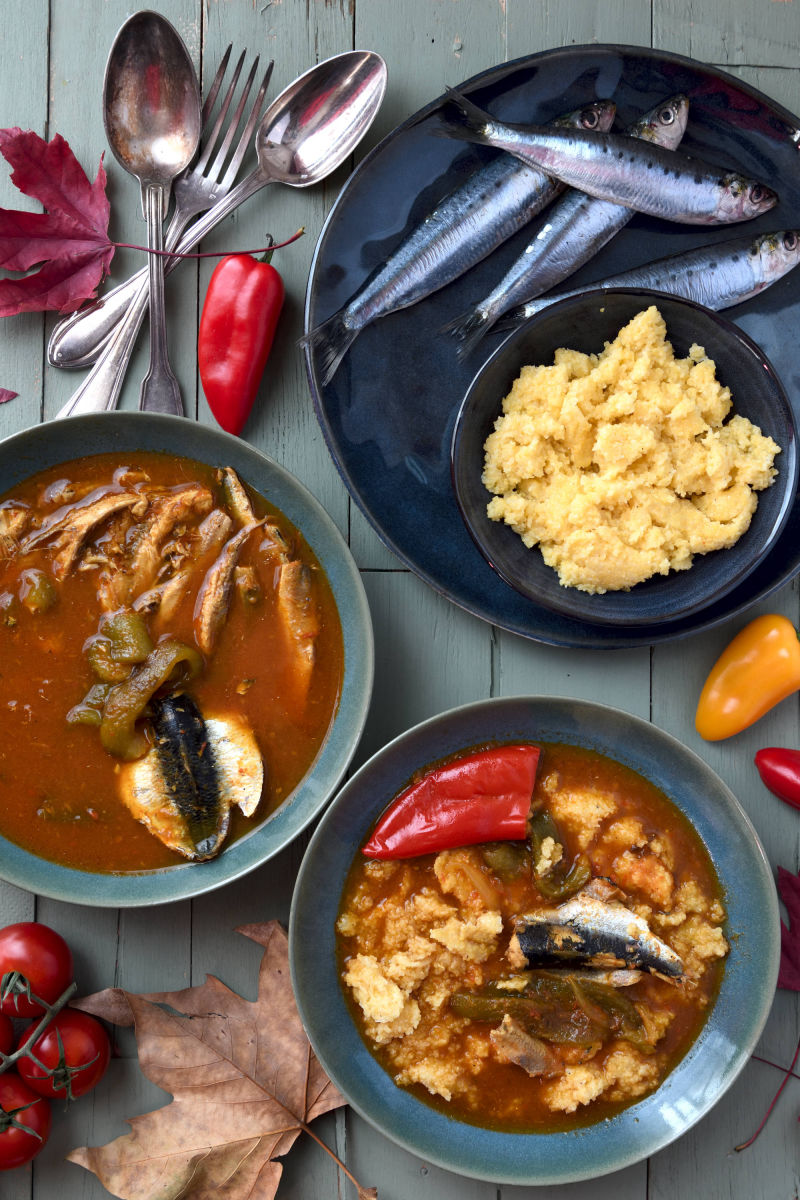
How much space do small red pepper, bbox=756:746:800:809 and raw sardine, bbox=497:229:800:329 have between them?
1.44 meters

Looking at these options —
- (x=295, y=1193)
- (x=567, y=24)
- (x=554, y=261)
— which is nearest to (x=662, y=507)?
(x=554, y=261)

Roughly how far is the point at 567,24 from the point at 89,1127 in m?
3.86

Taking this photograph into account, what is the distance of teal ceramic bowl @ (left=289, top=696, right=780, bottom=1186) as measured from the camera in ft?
8.25

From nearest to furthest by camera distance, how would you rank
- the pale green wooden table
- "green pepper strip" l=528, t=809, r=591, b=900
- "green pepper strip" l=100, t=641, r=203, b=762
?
"green pepper strip" l=100, t=641, r=203, b=762 → "green pepper strip" l=528, t=809, r=591, b=900 → the pale green wooden table

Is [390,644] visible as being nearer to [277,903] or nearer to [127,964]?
[277,903]

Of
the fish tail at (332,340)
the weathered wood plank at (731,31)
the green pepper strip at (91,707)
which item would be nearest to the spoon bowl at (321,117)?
the fish tail at (332,340)

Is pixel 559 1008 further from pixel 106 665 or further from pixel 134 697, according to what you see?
pixel 106 665

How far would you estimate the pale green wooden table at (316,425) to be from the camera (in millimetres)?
2783

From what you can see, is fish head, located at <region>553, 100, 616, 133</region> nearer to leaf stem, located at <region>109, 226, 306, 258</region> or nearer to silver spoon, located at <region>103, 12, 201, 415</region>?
leaf stem, located at <region>109, 226, 306, 258</region>

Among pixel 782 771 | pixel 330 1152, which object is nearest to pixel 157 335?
pixel 782 771

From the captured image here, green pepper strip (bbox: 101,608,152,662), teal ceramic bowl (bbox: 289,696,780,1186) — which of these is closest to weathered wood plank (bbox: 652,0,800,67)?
teal ceramic bowl (bbox: 289,696,780,1186)

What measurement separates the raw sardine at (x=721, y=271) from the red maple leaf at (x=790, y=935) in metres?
1.84

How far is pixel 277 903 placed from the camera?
2775 millimetres

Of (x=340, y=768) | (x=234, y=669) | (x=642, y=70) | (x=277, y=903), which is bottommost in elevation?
(x=277, y=903)
